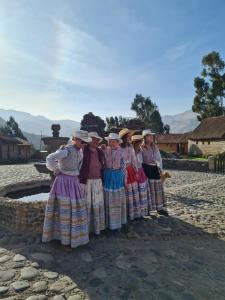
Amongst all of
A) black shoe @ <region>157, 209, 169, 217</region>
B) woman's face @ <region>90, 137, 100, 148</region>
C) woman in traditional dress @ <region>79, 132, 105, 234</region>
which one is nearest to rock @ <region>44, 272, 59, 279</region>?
woman in traditional dress @ <region>79, 132, 105, 234</region>

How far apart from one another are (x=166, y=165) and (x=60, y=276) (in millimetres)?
18429

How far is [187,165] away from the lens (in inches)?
806

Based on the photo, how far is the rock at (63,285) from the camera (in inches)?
151

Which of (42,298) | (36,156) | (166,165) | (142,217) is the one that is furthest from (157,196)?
A: (36,156)

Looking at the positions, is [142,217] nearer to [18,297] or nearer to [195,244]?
[195,244]

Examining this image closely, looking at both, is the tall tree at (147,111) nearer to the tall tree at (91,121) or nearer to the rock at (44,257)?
the tall tree at (91,121)

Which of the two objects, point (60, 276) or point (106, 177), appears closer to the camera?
point (60, 276)

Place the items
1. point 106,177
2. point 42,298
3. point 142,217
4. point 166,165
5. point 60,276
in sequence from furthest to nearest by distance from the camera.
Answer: point 166,165
point 142,217
point 106,177
point 60,276
point 42,298

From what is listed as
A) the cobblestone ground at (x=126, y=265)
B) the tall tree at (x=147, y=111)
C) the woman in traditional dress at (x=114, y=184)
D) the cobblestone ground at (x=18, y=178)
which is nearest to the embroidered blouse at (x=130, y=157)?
the woman in traditional dress at (x=114, y=184)

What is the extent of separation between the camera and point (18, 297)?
3.61 m

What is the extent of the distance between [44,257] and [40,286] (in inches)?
33.9

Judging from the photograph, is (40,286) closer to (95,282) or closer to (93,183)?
(95,282)

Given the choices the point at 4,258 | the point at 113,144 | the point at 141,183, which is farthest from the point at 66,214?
the point at 141,183

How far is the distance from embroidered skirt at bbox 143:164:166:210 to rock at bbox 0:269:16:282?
3.87 m
